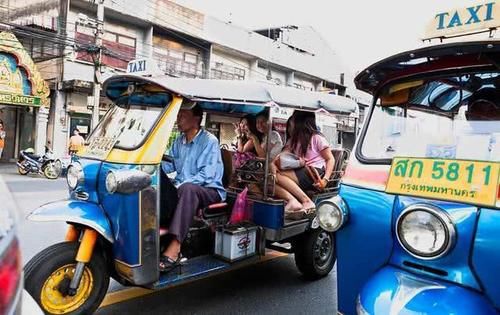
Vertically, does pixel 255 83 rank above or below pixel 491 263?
above

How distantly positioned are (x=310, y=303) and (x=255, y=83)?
7.18 ft

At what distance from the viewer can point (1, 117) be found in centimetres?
1883

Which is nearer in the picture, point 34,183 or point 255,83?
point 255,83

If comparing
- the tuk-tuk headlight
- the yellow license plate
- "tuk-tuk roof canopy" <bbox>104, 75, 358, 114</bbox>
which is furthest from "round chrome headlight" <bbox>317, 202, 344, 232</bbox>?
"tuk-tuk roof canopy" <bbox>104, 75, 358, 114</bbox>

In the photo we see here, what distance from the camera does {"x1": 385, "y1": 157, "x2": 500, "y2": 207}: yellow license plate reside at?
1896 mm

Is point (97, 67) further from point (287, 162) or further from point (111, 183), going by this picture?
point (111, 183)

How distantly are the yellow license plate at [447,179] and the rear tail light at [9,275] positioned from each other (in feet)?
5.82

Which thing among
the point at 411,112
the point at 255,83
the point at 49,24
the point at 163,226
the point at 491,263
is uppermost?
the point at 49,24

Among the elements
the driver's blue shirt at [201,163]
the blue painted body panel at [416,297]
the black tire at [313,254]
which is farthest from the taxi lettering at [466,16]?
the black tire at [313,254]

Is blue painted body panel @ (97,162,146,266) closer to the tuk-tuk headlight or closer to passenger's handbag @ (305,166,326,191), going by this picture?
the tuk-tuk headlight

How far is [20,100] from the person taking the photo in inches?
643

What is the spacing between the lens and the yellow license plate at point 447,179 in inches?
74.7

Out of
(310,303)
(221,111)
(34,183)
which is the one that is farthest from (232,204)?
(34,183)

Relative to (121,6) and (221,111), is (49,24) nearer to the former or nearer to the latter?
(121,6)
